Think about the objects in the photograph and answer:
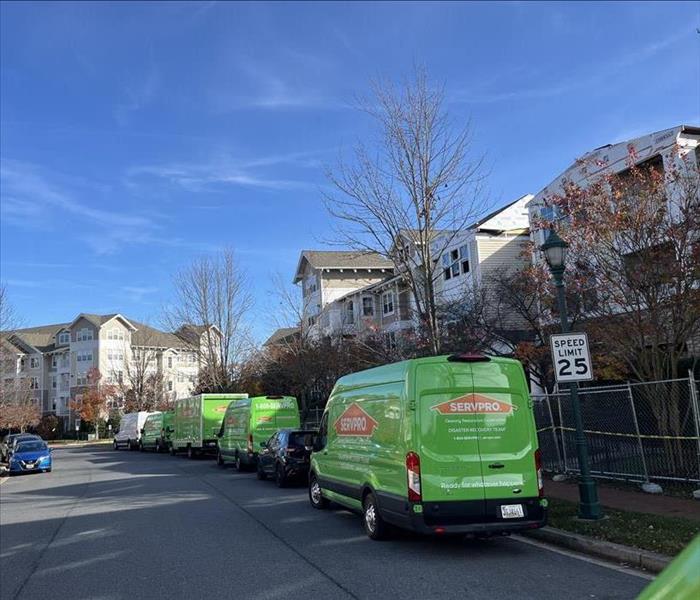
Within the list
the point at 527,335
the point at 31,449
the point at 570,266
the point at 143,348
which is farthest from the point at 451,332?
the point at 143,348

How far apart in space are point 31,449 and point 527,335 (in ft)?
72.1

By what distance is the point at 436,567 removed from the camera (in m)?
7.79

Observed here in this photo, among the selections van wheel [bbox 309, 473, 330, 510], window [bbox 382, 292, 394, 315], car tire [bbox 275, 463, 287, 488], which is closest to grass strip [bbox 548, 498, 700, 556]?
van wheel [bbox 309, 473, 330, 510]

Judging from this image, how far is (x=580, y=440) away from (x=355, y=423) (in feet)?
11.6

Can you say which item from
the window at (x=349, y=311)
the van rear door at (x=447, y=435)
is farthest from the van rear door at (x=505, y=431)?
the window at (x=349, y=311)

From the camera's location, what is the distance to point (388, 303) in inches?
1809

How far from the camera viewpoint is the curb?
722 cm

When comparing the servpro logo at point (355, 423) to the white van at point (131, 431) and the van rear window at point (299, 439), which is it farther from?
the white van at point (131, 431)

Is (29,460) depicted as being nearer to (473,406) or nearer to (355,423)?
(355,423)

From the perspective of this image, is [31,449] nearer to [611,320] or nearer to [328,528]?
[328,528]

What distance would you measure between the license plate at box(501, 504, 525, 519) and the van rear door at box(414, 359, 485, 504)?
0.30m

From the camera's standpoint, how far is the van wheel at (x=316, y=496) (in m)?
13.0

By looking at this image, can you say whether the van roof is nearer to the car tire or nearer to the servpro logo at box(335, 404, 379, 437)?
the servpro logo at box(335, 404, 379, 437)

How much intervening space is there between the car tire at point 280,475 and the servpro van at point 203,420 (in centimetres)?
1232
